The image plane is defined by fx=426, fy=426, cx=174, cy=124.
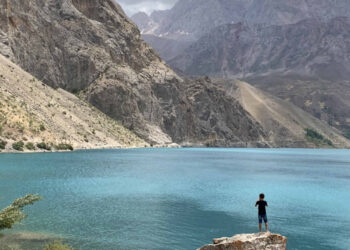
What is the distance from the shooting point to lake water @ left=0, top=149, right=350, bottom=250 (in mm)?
30562

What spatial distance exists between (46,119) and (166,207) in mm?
85344

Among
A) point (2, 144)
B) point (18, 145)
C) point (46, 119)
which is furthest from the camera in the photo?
point (46, 119)

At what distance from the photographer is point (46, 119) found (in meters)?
119

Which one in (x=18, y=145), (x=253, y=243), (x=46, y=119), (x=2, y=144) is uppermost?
(x=46, y=119)

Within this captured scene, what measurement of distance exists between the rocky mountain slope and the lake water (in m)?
35.1

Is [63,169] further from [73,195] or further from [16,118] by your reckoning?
[16,118]

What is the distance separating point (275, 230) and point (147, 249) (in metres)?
11.6

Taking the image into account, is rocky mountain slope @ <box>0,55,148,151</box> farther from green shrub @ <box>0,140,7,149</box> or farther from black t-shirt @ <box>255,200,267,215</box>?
black t-shirt @ <box>255,200,267,215</box>

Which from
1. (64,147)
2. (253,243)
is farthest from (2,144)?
(253,243)

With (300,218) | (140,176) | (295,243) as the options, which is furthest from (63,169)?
(295,243)

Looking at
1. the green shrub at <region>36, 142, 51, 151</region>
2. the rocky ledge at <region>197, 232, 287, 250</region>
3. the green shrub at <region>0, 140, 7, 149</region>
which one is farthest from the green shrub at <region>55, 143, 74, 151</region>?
the rocky ledge at <region>197, 232, 287, 250</region>

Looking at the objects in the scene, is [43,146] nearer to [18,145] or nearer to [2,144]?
[18,145]

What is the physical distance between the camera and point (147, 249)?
89.8 ft

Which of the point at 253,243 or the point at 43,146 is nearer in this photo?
the point at 253,243
